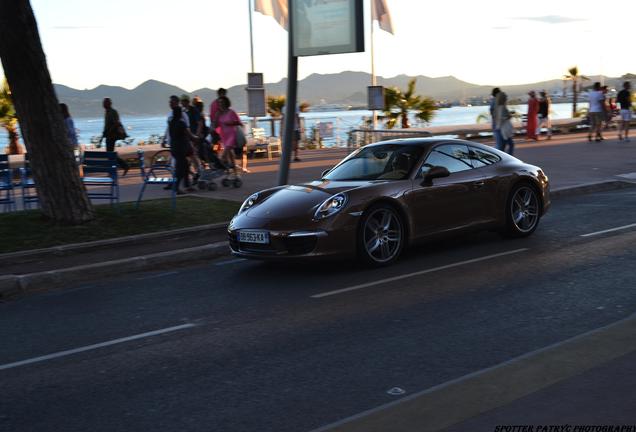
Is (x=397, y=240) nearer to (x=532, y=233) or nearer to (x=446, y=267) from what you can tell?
(x=446, y=267)

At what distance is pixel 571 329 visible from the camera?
21.0 ft

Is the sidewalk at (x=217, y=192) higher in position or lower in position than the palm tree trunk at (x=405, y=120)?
lower

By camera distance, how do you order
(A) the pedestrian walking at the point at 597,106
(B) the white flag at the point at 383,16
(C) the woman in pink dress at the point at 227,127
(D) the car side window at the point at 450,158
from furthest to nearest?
(B) the white flag at the point at 383,16, (A) the pedestrian walking at the point at 597,106, (C) the woman in pink dress at the point at 227,127, (D) the car side window at the point at 450,158

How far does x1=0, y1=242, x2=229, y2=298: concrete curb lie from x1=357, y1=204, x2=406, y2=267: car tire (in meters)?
2.38

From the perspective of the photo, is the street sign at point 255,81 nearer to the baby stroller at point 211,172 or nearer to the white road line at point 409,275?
the baby stroller at point 211,172

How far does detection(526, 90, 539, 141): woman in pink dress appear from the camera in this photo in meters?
28.6

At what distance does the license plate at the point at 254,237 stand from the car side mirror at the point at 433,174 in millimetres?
2055

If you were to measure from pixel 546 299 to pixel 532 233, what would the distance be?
12.3 feet

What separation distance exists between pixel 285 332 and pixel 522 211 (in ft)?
17.0

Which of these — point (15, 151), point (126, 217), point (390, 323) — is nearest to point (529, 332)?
point (390, 323)

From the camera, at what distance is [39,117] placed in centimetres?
1138

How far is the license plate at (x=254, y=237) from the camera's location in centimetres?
901

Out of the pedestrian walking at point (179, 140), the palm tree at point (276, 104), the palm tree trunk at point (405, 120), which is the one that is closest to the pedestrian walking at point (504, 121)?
the pedestrian walking at point (179, 140)

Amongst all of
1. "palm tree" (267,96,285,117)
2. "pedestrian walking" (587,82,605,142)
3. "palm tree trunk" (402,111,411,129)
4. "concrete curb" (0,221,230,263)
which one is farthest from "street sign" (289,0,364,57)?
"palm tree trunk" (402,111,411,129)
